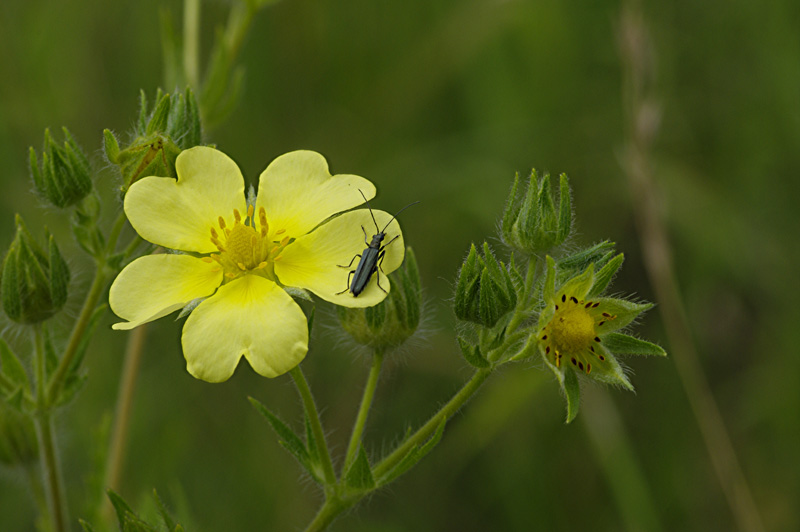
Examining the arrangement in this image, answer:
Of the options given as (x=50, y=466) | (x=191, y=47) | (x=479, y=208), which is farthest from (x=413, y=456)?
(x=191, y=47)

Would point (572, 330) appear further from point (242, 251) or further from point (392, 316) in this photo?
point (242, 251)

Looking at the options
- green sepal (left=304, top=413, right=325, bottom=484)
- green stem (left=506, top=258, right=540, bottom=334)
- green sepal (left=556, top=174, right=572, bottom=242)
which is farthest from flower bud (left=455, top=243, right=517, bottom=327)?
green sepal (left=304, top=413, right=325, bottom=484)

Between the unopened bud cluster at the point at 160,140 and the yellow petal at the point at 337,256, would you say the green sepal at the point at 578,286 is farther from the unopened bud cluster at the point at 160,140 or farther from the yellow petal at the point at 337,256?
the unopened bud cluster at the point at 160,140

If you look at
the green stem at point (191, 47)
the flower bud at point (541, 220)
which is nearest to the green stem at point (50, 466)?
the green stem at point (191, 47)

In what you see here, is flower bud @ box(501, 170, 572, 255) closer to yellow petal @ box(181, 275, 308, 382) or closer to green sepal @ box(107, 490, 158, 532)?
yellow petal @ box(181, 275, 308, 382)

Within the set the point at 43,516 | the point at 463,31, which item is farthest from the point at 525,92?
the point at 43,516

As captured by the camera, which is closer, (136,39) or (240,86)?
(240,86)

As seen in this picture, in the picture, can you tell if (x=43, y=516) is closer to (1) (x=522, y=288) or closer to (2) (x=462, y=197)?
(1) (x=522, y=288)
